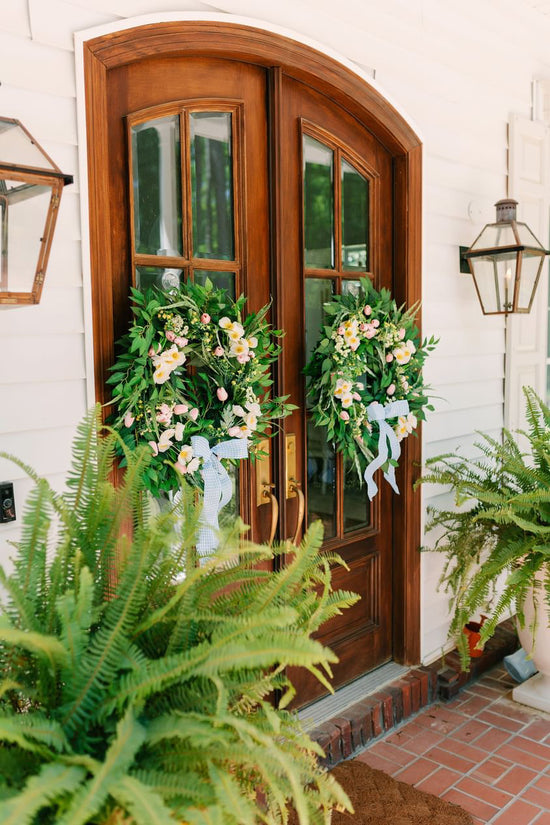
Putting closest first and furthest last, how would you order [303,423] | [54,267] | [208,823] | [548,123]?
[208,823]
[54,267]
[303,423]
[548,123]

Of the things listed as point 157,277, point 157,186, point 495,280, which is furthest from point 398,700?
point 157,186

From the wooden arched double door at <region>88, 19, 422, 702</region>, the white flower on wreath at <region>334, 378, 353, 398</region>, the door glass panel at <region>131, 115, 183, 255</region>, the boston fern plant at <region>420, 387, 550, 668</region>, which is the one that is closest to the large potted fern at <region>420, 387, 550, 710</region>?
the boston fern plant at <region>420, 387, 550, 668</region>

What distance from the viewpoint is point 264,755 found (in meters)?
1.07

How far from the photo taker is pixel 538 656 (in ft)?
9.64

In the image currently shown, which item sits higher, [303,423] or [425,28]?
[425,28]

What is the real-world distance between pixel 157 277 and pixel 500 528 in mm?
1687

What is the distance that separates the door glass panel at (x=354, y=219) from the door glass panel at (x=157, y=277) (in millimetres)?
820

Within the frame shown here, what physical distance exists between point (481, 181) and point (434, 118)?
43 centimetres

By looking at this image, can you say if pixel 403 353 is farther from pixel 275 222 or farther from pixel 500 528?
pixel 500 528

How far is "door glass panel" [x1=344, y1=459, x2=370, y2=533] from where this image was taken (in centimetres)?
Result: 287

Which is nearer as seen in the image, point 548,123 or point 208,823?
point 208,823

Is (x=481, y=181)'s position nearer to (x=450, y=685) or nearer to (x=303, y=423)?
(x=303, y=423)

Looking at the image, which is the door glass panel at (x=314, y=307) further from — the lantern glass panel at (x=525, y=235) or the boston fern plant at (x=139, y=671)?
the boston fern plant at (x=139, y=671)

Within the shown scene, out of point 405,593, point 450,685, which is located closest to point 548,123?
point 405,593
